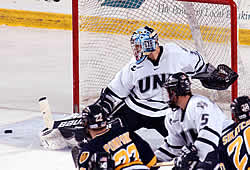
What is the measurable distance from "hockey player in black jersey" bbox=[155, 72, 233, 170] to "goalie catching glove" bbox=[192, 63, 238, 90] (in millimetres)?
739

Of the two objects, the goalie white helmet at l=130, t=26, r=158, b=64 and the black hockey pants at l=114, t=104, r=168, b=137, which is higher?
the goalie white helmet at l=130, t=26, r=158, b=64

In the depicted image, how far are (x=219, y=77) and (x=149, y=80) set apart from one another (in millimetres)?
486

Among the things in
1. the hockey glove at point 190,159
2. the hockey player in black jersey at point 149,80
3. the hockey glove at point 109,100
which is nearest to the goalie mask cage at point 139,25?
the hockey player in black jersey at point 149,80

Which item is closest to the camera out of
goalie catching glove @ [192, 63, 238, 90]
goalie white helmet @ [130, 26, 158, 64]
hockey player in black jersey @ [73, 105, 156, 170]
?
hockey player in black jersey @ [73, 105, 156, 170]

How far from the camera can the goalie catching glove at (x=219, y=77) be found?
14.2ft

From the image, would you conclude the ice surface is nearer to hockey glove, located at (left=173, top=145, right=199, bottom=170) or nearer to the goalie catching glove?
the goalie catching glove

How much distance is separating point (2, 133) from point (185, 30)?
1745 mm

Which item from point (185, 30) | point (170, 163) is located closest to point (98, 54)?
point (185, 30)

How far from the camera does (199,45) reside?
516cm

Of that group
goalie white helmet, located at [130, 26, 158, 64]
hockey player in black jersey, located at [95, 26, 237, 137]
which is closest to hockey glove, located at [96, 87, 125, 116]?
hockey player in black jersey, located at [95, 26, 237, 137]

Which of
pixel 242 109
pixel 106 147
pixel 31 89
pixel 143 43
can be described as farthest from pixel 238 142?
pixel 31 89

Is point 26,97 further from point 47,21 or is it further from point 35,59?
point 47,21

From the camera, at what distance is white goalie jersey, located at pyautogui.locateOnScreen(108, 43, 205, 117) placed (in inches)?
166

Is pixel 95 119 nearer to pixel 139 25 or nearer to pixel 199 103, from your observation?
pixel 199 103
